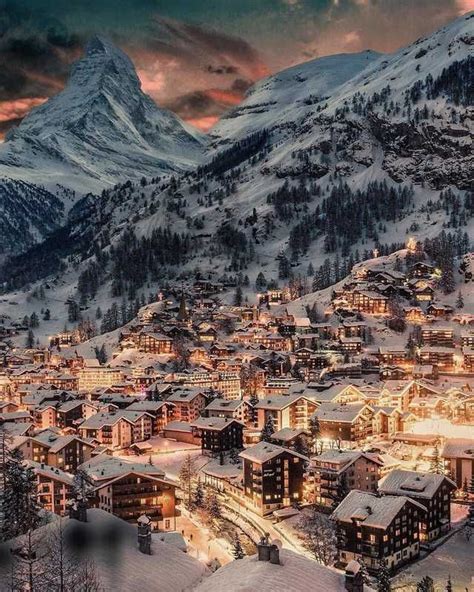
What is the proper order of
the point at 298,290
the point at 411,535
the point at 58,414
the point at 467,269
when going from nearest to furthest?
the point at 411,535 < the point at 58,414 < the point at 467,269 < the point at 298,290

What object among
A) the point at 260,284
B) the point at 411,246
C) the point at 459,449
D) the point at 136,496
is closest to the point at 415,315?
the point at 411,246

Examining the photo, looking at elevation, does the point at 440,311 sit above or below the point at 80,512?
above

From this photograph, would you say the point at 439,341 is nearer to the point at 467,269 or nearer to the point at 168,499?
the point at 467,269

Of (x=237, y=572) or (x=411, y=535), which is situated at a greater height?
(x=237, y=572)

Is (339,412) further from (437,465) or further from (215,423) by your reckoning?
(437,465)

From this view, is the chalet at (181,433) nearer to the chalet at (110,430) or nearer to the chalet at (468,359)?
the chalet at (110,430)

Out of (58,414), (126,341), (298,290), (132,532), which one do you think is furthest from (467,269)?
(132,532)
